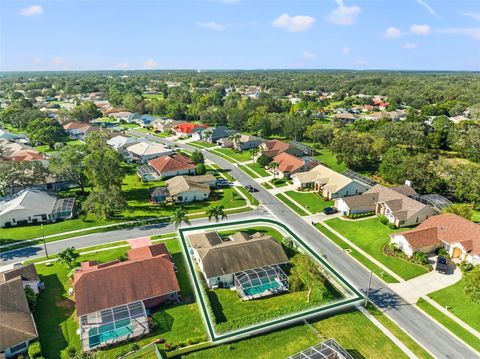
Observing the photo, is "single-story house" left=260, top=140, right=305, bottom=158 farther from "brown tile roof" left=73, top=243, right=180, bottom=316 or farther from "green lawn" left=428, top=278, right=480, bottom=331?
"brown tile roof" left=73, top=243, right=180, bottom=316

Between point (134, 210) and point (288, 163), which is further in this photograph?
point (288, 163)

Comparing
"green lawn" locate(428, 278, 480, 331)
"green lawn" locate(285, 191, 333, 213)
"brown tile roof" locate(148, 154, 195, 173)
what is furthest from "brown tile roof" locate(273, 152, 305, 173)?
"green lawn" locate(428, 278, 480, 331)

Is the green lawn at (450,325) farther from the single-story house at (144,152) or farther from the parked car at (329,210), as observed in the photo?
the single-story house at (144,152)

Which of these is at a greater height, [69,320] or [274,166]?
[274,166]

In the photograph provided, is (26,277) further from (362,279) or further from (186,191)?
(362,279)

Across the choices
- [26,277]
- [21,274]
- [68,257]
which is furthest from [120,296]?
[21,274]

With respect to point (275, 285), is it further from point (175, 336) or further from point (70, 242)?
point (70, 242)
